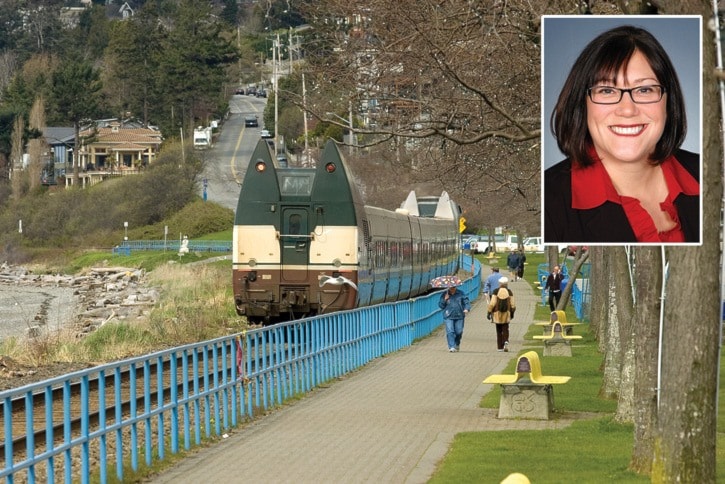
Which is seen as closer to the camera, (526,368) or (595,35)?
(595,35)

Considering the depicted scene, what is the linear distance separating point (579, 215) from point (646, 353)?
2.86m

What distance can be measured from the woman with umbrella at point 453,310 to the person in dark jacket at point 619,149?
62.6 feet

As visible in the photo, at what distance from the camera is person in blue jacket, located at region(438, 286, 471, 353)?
3128 cm

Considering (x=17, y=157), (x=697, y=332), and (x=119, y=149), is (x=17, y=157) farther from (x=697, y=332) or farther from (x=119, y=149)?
(x=697, y=332)

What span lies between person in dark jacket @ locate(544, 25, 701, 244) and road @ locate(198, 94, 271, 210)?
335ft

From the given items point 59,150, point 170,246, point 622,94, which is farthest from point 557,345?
point 59,150

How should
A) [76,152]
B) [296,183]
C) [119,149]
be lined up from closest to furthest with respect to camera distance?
[296,183] < [76,152] < [119,149]

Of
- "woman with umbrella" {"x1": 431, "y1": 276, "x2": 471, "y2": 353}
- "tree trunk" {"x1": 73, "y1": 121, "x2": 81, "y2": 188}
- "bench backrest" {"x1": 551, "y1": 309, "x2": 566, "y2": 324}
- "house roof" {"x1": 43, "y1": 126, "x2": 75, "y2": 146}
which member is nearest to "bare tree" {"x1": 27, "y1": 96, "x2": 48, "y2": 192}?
"tree trunk" {"x1": 73, "y1": 121, "x2": 81, "y2": 188}

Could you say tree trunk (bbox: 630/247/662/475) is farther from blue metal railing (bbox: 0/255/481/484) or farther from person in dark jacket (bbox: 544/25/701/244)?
blue metal railing (bbox: 0/255/481/484)

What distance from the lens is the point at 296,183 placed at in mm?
33094

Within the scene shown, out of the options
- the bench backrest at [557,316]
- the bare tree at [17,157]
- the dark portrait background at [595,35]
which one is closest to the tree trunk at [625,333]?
the dark portrait background at [595,35]

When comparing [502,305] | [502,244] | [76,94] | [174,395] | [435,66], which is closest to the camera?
[174,395]

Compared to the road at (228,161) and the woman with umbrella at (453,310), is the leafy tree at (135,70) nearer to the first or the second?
the road at (228,161)

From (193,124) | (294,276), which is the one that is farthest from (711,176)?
(193,124)
